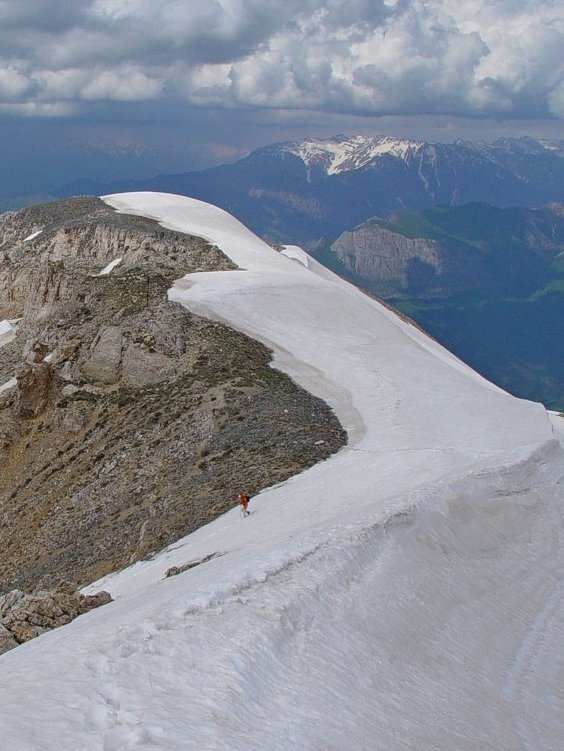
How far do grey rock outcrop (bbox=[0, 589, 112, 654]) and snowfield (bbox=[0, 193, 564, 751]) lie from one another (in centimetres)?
82

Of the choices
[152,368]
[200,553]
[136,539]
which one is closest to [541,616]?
[200,553]

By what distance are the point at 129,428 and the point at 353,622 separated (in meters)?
18.3

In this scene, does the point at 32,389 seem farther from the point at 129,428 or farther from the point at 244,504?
the point at 244,504

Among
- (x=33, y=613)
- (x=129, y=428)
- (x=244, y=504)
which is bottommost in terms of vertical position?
(x=129, y=428)

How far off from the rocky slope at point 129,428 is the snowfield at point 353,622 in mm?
1939

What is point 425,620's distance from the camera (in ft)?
57.6

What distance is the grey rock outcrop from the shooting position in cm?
1540

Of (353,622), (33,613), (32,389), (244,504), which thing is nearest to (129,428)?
(32,389)

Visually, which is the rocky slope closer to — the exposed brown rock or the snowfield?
the exposed brown rock

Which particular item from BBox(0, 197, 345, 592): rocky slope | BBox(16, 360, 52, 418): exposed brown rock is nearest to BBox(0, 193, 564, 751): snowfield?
BBox(0, 197, 345, 592): rocky slope

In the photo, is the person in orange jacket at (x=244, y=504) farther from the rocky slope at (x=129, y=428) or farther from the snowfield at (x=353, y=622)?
the rocky slope at (x=129, y=428)

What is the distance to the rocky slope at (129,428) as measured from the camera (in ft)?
87.1

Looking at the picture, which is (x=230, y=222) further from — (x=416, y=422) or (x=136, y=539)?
(x=136, y=539)

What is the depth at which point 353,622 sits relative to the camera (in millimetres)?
15852
